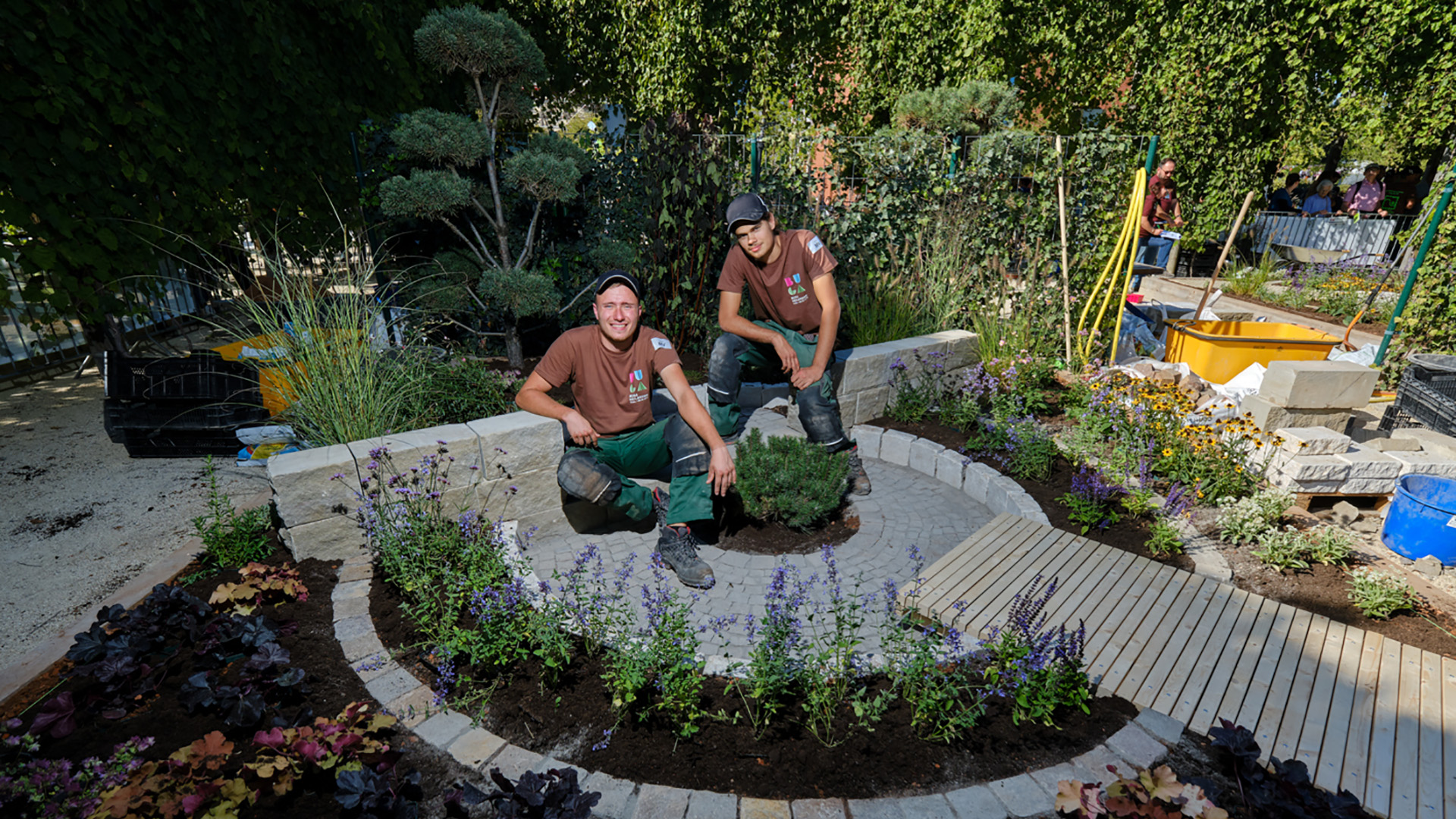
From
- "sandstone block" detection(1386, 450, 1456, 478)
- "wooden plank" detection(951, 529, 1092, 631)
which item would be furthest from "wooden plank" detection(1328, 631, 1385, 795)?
"sandstone block" detection(1386, 450, 1456, 478)

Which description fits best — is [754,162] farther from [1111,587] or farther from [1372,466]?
[1372,466]

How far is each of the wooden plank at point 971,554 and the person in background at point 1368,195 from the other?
14.2 m

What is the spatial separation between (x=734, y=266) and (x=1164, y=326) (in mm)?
5415

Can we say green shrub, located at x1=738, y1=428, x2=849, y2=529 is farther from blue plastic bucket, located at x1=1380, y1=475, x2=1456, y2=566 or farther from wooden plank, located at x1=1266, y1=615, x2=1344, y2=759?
blue plastic bucket, located at x1=1380, y1=475, x2=1456, y2=566

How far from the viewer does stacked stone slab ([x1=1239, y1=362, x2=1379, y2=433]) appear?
443cm

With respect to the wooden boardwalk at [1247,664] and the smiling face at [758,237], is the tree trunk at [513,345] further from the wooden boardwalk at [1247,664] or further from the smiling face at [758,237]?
the wooden boardwalk at [1247,664]

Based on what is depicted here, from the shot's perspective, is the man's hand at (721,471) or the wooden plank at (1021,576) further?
the man's hand at (721,471)

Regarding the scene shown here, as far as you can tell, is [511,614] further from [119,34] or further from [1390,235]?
[1390,235]

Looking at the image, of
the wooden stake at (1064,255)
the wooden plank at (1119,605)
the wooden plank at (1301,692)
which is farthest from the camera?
the wooden stake at (1064,255)

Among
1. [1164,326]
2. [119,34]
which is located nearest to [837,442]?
[1164,326]

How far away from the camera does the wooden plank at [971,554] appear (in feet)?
10.4

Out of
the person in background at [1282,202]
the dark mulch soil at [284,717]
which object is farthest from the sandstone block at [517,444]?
the person in background at [1282,202]

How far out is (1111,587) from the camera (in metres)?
3.20

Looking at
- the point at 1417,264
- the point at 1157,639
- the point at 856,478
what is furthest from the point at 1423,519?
the point at 1417,264
